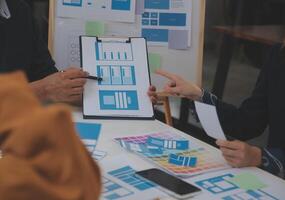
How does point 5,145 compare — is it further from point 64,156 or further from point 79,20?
point 79,20

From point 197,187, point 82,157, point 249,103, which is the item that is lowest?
point 197,187

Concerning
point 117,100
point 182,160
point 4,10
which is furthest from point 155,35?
point 182,160

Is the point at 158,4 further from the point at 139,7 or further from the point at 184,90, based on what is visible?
the point at 184,90

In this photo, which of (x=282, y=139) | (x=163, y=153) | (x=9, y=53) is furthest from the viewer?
(x=9, y=53)

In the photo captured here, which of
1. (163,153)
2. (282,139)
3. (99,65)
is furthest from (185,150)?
(99,65)

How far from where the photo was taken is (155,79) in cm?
245

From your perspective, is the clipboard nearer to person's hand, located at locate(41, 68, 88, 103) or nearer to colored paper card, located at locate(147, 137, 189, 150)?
person's hand, located at locate(41, 68, 88, 103)

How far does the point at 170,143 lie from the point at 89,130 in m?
0.32

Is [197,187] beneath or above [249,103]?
beneath

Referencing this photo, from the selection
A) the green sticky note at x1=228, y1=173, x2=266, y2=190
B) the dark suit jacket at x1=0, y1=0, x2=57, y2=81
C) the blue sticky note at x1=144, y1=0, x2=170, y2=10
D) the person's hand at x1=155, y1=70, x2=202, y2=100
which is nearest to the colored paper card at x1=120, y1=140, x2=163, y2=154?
the green sticky note at x1=228, y1=173, x2=266, y2=190

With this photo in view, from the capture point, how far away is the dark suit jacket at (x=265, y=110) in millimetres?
1820

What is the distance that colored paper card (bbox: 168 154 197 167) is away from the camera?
148 cm

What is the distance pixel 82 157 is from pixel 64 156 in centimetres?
5

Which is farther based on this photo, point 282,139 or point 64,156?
point 282,139
